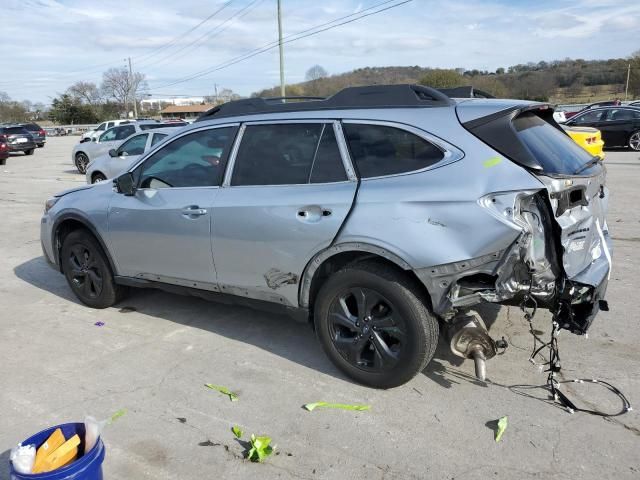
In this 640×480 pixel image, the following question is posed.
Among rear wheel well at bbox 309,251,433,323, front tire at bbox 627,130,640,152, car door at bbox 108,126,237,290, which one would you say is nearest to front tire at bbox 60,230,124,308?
car door at bbox 108,126,237,290

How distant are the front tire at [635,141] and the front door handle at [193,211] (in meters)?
18.2

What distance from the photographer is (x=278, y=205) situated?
3.61m

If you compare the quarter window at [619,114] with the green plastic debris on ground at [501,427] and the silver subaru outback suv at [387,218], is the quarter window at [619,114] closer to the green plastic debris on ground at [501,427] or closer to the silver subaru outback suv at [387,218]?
the silver subaru outback suv at [387,218]

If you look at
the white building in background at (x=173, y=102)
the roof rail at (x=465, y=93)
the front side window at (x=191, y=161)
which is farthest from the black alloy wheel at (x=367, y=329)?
the white building in background at (x=173, y=102)

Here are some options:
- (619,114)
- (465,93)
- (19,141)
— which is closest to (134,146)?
(465,93)

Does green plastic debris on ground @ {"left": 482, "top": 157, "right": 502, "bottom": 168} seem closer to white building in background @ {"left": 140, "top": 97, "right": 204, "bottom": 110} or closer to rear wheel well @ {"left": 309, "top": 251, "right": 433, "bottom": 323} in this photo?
rear wheel well @ {"left": 309, "top": 251, "right": 433, "bottom": 323}

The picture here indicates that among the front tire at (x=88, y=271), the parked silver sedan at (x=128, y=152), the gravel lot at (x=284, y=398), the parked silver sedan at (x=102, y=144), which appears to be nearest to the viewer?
the gravel lot at (x=284, y=398)

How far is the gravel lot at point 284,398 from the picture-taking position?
110 inches

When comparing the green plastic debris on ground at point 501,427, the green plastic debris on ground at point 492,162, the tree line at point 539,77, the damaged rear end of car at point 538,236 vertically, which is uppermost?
the tree line at point 539,77

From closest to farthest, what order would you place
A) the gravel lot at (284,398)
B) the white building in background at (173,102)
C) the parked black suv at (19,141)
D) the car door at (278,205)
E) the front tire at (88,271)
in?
the gravel lot at (284,398) < the car door at (278,205) < the front tire at (88,271) < the parked black suv at (19,141) < the white building in background at (173,102)

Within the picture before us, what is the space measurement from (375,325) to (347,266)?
42 centimetres

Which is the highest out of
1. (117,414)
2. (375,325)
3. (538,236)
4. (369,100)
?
(369,100)

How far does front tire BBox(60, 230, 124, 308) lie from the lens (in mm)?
4965

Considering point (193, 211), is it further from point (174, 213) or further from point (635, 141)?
point (635, 141)
